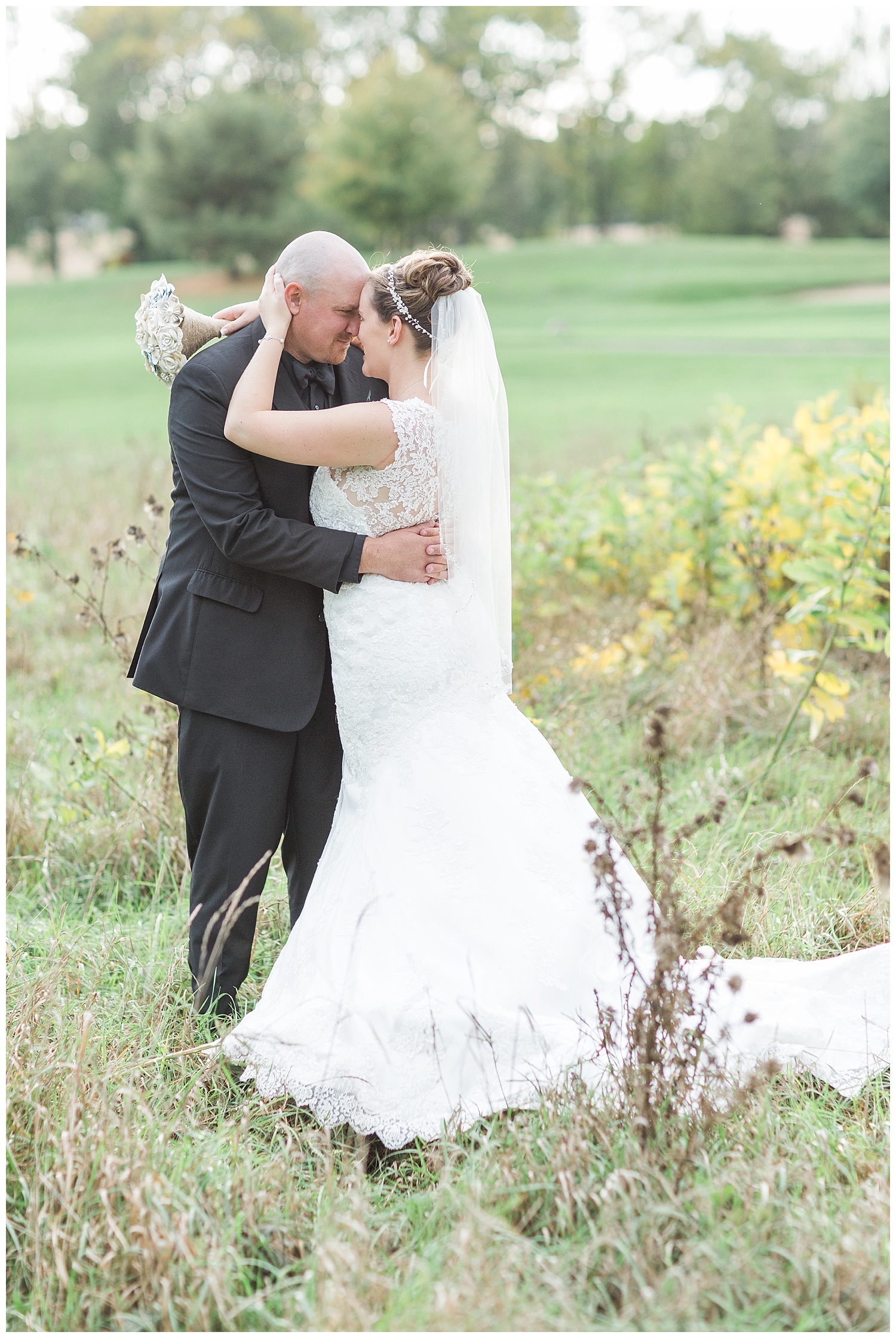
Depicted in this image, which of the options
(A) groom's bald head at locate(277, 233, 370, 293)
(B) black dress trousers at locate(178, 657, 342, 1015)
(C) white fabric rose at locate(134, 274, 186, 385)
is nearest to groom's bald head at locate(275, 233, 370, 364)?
(A) groom's bald head at locate(277, 233, 370, 293)

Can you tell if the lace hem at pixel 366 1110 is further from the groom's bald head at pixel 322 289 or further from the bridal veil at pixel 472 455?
the groom's bald head at pixel 322 289

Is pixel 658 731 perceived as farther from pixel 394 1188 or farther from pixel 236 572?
pixel 236 572

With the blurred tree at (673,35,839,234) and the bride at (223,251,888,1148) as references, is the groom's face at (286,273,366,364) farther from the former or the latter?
the blurred tree at (673,35,839,234)

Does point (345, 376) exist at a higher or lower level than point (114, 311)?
lower

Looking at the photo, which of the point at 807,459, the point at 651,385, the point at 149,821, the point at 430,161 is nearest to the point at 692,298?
the point at 430,161

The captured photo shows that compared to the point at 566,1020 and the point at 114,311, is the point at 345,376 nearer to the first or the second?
the point at 566,1020

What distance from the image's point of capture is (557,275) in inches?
1570

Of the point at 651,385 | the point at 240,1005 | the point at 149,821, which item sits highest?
the point at 651,385

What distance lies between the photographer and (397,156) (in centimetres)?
4216

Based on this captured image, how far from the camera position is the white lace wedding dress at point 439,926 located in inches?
104

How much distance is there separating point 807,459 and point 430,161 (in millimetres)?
40115

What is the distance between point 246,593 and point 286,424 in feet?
1.65

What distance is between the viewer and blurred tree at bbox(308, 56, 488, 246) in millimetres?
41719

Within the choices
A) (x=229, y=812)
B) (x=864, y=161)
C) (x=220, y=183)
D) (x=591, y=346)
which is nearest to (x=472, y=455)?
(x=229, y=812)
